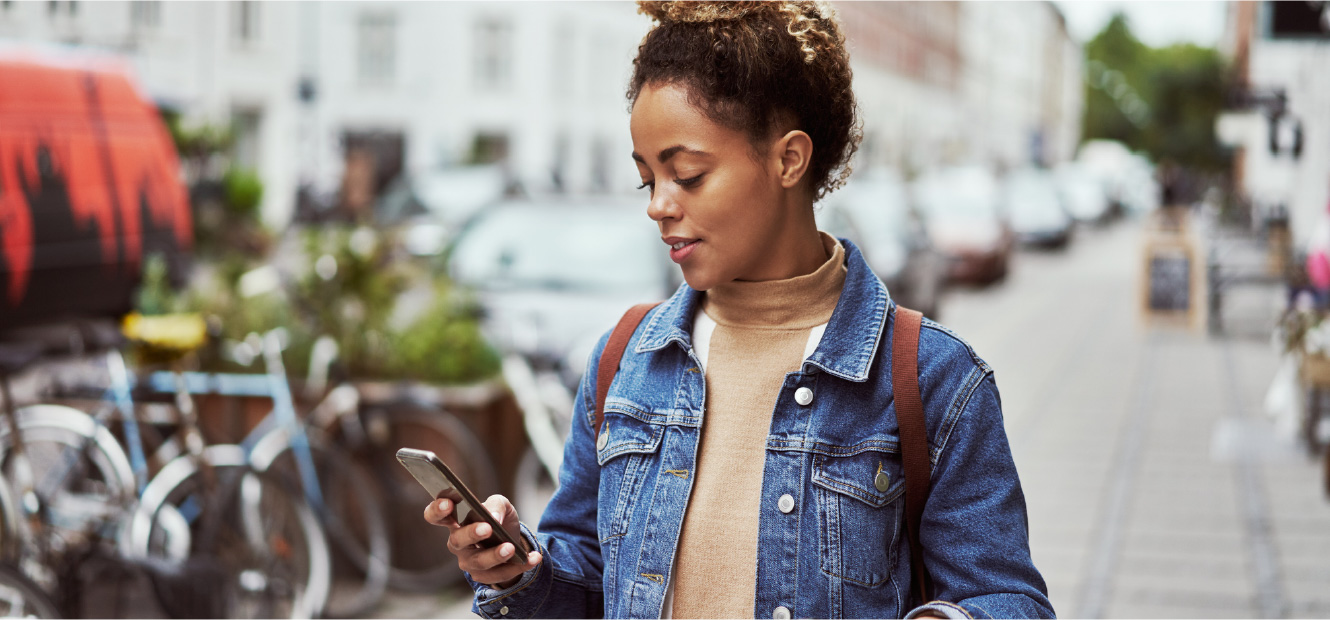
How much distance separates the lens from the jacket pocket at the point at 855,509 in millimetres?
1590

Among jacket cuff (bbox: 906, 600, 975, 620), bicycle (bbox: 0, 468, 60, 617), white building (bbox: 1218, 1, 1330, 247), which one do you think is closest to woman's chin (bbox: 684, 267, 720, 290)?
jacket cuff (bbox: 906, 600, 975, 620)

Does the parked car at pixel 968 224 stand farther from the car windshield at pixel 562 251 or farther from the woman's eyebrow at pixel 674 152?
the woman's eyebrow at pixel 674 152

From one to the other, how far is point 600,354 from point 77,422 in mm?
3559

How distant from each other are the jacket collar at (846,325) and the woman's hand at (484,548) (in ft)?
0.97

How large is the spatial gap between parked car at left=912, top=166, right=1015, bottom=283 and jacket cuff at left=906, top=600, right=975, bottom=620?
1772cm

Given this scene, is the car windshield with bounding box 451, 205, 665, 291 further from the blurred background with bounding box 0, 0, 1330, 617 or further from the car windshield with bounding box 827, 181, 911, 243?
the car windshield with bounding box 827, 181, 911, 243

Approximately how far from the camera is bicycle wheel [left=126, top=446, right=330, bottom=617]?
446 cm

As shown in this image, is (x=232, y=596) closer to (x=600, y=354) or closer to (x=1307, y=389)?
(x=600, y=354)

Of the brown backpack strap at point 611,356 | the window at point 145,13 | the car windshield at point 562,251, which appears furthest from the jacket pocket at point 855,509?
the window at point 145,13

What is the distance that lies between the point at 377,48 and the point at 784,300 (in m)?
34.7

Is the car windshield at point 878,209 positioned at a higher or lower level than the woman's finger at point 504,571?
lower

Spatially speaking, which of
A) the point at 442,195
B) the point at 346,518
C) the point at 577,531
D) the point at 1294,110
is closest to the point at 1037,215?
the point at 1294,110

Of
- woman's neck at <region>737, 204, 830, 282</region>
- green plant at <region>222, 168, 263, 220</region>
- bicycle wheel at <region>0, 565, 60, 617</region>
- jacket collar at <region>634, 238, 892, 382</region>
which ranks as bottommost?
green plant at <region>222, 168, 263, 220</region>

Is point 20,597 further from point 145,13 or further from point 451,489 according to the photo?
point 145,13
